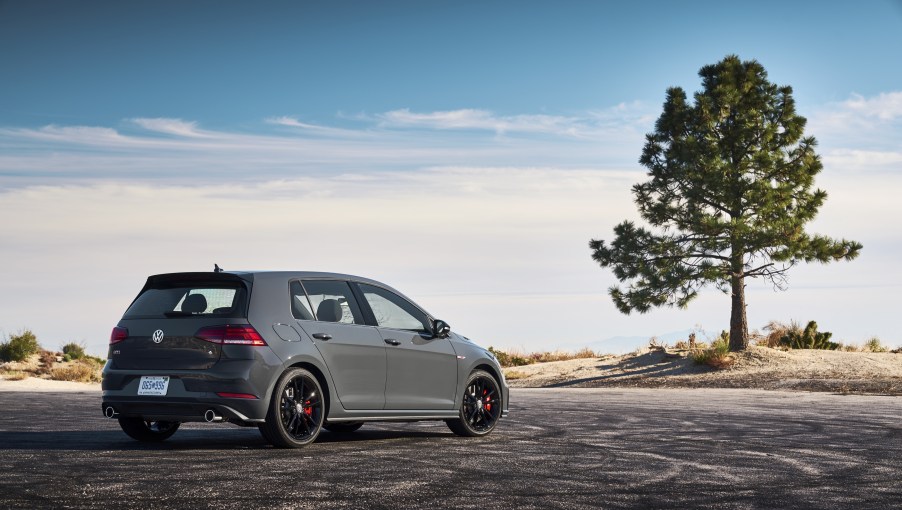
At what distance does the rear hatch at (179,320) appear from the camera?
10.2 m

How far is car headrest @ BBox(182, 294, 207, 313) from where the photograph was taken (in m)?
10.5

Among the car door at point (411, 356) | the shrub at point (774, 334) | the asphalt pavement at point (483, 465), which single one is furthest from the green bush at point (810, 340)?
the car door at point (411, 356)

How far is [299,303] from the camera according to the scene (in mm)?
10820

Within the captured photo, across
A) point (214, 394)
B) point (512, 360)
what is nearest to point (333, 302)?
point (214, 394)

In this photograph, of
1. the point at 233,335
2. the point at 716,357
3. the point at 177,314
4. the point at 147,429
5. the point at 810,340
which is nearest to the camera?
the point at 233,335

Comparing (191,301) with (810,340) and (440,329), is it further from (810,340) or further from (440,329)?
(810,340)

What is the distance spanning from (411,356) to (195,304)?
7.65 ft

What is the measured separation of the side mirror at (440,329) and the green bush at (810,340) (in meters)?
25.4

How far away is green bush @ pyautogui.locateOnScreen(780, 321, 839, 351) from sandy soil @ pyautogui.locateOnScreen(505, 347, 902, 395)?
256 centimetres

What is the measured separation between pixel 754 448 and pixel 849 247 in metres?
22.0

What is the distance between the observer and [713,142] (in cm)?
3136

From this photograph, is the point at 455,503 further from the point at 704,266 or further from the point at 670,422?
the point at 704,266

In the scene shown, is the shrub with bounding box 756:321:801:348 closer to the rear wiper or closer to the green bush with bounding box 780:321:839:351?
the green bush with bounding box 780:321:839:351

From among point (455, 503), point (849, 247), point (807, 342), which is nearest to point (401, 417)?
point (455, 503)
